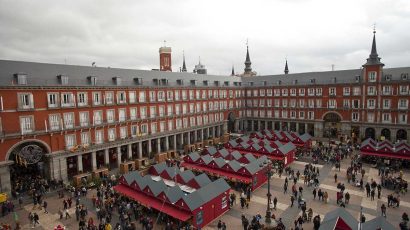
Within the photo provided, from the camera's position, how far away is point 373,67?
5606 cm

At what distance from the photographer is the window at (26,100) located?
33312mm

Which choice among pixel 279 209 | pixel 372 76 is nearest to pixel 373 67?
pixel 372 76

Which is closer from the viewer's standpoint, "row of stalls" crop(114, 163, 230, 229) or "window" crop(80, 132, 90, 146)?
"row of stalls" crop(114, 163, 230, 229)

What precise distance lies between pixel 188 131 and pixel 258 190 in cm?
2751

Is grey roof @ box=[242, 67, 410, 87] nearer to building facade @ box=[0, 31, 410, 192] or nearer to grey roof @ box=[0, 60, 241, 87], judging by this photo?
building facade @ box=[0, 31, 410, 192]

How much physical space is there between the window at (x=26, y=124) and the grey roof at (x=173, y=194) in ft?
69.5

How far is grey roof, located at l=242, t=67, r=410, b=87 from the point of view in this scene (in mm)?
55700

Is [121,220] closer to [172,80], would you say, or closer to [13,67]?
[13,67]

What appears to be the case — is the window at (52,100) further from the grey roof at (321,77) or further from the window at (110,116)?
the grey roof at (321,77)

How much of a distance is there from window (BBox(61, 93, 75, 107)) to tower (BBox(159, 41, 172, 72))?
4745 cm

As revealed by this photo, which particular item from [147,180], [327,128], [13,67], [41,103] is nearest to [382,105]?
[327,128]

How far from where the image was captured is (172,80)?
57.4m

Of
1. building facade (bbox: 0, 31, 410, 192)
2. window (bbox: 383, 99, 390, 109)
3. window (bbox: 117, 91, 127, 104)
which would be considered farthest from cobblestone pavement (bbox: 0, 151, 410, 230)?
window (bbox: 383, 99, 390, 109)

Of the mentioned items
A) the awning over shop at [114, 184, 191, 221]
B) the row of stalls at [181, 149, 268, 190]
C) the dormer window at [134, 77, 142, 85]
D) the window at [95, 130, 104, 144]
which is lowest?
the awning over shop at [114, 184, 191, 221]
